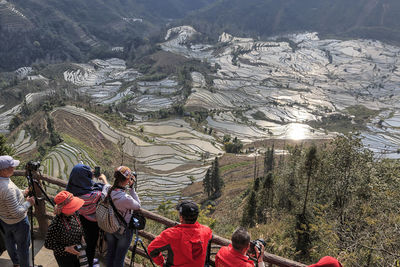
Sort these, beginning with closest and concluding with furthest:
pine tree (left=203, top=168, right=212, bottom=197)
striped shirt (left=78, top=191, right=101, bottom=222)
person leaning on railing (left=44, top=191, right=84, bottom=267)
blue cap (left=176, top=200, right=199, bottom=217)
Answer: blue cap (left=176, top=200, right=199, bottom=217) < person leaning on railing (left=44, top=191, right=84, bottom=267) < striped shirt (left=78, top=191, right=101, bottom=222) < pine tree (left=203, top=168, right=212, bottom=197)

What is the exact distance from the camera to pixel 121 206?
3.59 m

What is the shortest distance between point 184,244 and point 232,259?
0.59 meters

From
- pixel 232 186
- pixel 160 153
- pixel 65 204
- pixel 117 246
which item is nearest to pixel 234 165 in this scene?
pixel 232 186

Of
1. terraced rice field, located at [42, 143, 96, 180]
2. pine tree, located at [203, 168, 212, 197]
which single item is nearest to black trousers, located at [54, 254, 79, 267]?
pine tree, located at [203, 168, 212, 197]

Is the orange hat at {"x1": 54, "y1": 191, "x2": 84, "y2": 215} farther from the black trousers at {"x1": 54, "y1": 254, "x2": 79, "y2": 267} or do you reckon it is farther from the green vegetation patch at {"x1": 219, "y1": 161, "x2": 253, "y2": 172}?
the green vegetation patch at {"x1": 219, "y1": 161, "x2": 253, "y2": 172}

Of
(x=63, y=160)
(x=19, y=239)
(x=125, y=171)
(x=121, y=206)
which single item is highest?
(x=125, y=171)

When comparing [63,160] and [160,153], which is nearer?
[63,160]

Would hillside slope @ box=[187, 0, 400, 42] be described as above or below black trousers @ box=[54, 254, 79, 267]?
above

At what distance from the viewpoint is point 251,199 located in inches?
600

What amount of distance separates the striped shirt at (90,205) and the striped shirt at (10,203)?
87 cm

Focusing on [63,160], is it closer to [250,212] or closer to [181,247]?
[250,212]

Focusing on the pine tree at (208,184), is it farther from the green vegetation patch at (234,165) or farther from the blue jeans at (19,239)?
the blue jeans at (19,239)

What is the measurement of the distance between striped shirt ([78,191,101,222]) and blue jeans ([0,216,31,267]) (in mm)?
1026

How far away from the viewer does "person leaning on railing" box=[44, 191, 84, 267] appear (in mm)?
3223
